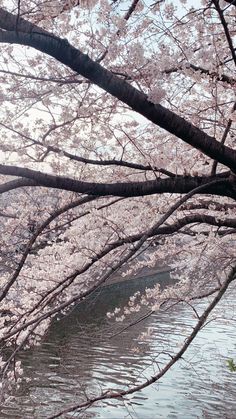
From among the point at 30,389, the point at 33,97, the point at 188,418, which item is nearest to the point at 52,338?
the point at 30,389

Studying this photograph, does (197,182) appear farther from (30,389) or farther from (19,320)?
(30,389)

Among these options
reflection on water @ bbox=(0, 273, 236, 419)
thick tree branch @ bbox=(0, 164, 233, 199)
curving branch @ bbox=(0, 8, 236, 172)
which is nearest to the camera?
curving branch @ bbox=(0, 8, 236, 172)

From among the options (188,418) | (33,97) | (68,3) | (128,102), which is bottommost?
(188,418)

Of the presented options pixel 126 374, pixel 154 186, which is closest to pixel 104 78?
pixel 154 186

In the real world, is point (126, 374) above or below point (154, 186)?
below

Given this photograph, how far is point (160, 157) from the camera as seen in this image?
513 centimetres

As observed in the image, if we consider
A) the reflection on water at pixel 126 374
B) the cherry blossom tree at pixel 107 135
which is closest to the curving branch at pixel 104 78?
the cherry blossom tree at pixel 107 135

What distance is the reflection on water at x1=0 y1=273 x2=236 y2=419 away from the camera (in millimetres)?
10828

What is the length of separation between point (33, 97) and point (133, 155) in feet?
8.26

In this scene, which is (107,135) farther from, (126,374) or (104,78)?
(126,374)

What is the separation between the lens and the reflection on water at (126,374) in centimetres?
1083

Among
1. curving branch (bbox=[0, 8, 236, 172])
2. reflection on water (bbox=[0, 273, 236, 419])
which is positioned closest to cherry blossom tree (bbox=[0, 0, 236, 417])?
curving branch (bbox=[0, 8, 236, 172])

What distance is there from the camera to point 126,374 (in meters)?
13.4

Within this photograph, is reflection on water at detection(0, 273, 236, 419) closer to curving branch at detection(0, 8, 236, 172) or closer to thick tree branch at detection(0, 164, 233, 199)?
thick tree branch at detection(0, 164, 233, 199)
